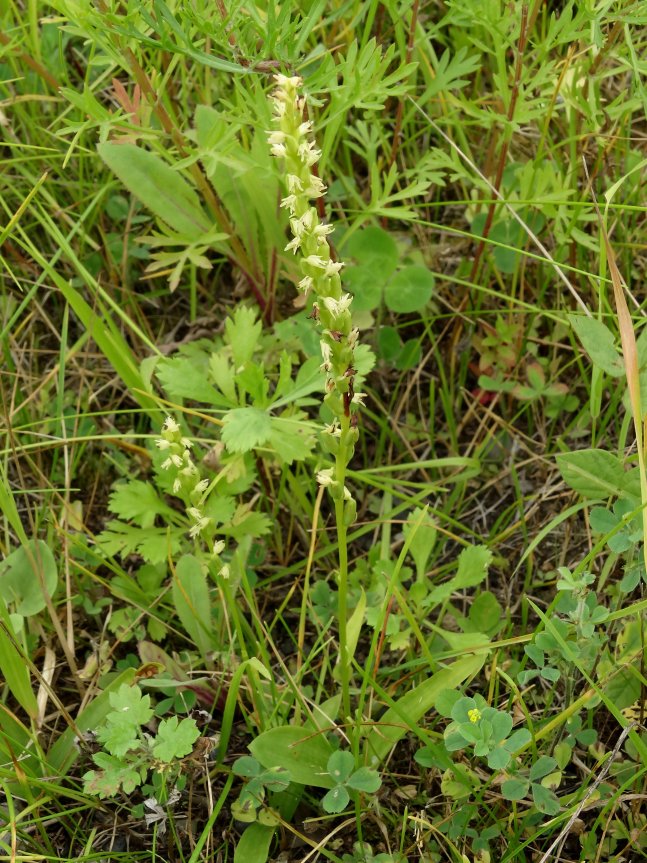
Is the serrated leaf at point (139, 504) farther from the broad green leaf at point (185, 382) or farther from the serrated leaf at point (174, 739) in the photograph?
the serrated leaf at point (174, 739)

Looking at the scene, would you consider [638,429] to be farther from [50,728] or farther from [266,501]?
[50,728]

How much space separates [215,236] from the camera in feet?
8.54

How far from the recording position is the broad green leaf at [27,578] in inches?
89.4

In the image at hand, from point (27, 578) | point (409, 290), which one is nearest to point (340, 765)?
point (27, 578)

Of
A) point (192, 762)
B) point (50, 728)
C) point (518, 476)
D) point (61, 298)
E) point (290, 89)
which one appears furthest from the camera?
point (61, 298)

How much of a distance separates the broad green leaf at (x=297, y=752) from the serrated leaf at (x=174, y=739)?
0.14 meters

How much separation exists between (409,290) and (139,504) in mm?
1056

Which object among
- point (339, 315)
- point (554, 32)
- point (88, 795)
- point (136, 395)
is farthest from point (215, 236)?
point (88, 795)

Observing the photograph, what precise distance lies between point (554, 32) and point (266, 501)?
1.51m

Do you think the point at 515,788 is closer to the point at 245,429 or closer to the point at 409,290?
the point at 245,429

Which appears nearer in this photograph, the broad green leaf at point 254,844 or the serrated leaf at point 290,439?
the broad green leaf at point 254,844

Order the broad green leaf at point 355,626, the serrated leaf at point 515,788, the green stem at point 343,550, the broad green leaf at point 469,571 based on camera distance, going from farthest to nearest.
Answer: the broad green leaf at point 469,571
the broad green leaf at point 355,626
the serrated leaf at point 515,788
the green stem at point 343,550

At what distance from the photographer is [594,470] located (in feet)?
6.64

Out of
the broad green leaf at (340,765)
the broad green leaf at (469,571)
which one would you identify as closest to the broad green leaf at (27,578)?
the broad green leaf at (340,765)
